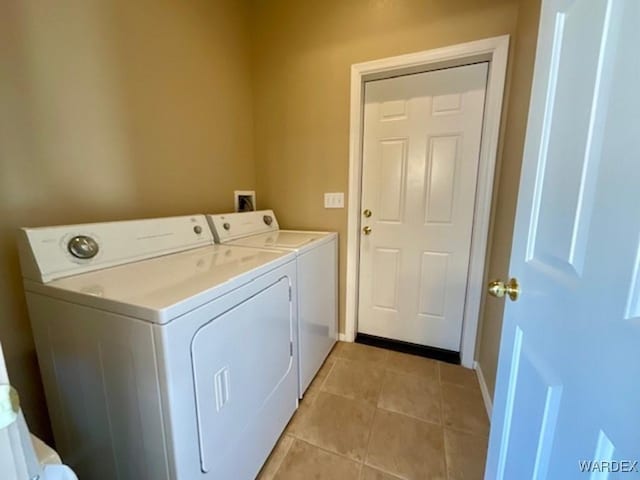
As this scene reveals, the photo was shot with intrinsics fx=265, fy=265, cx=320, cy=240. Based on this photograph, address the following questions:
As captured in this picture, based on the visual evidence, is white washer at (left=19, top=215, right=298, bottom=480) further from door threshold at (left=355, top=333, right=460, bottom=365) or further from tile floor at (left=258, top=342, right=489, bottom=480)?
door threshold at (left=355, top=333, right=460, bottom=365)

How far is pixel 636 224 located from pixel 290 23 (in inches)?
94.4

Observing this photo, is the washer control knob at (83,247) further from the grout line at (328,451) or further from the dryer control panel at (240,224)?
the grout line at (328,451)

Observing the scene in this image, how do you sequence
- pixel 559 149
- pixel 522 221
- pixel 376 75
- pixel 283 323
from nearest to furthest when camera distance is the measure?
pixel 559 149 → pixel 522 221 → pixel 283 323 → pixel 376 75

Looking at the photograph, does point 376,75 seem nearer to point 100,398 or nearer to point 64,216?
point 64,216

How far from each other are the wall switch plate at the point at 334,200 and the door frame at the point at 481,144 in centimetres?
7

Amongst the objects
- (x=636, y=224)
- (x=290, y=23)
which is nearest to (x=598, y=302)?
(x=636, y=224)

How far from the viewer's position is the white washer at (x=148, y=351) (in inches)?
28.7

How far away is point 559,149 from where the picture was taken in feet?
2.06

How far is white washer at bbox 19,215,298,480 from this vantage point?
0.73 meters

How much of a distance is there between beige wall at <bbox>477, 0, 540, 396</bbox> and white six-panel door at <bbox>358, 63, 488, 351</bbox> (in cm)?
20

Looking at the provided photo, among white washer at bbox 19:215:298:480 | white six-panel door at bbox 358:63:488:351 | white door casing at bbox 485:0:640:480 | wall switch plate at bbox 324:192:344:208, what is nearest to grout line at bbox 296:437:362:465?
white washer at bbox 19:215:298:480

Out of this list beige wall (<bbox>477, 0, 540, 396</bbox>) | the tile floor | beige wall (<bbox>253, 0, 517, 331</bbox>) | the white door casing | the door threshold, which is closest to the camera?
the white door casing

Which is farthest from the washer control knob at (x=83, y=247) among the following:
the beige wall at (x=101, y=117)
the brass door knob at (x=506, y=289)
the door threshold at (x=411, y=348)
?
the door threshold at (x=411, y=348)

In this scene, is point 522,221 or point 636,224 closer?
point 636,224
